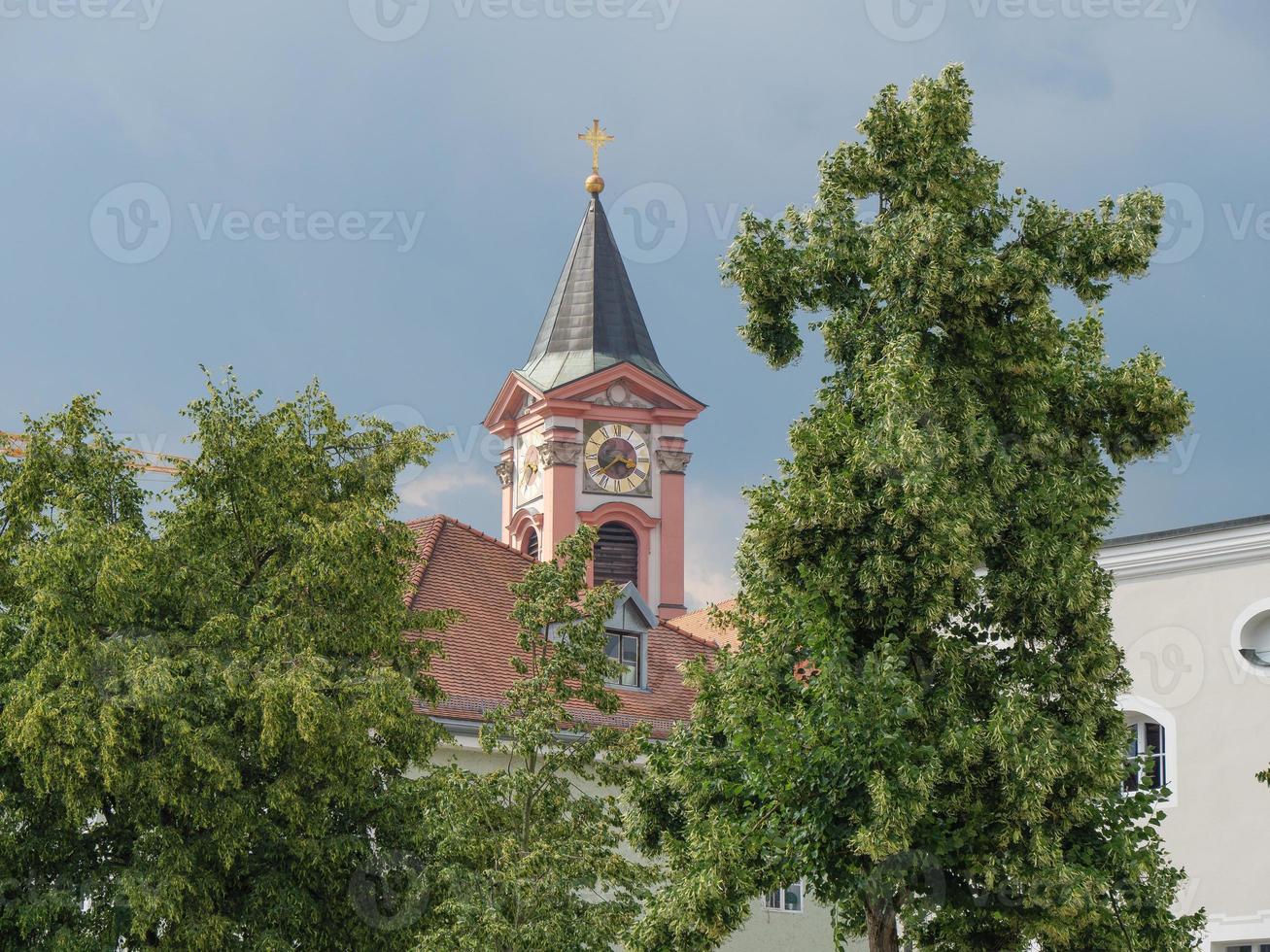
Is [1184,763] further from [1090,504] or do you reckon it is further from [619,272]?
[619,272]

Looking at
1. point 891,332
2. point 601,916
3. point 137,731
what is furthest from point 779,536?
point 137,731

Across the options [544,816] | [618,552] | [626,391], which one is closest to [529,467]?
[626,391]

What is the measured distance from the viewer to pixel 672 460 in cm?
6188

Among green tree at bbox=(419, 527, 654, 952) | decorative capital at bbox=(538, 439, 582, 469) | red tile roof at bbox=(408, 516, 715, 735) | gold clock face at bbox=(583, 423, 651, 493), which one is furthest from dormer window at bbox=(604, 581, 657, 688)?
gold clock face at bbox=(583, 423, 651, 493)

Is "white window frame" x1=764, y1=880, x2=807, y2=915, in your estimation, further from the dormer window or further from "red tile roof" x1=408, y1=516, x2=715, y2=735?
the dormer window

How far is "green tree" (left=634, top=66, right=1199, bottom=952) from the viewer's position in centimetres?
1479

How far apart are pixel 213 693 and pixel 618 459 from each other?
43.3 m

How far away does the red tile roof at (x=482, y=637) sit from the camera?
2614 cm

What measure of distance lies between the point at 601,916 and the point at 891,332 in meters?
6.46

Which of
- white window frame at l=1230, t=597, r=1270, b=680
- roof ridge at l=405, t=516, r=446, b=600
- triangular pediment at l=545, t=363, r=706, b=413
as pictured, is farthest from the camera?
triangular pediment at l=545, t=363, r=706, b=413

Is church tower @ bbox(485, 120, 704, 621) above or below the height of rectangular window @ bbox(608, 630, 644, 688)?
above

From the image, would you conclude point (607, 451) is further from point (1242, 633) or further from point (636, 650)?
point (1242, 633)

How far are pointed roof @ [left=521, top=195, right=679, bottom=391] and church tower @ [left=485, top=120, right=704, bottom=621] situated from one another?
0.05 m

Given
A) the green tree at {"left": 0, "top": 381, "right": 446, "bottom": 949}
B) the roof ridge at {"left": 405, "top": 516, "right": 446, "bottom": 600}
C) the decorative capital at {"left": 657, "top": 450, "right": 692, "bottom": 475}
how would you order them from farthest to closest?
the decorative capital at {"left": 657, "top": 450, "right": 692, "bottom": 475}
the roof ridge at {"left": 405, "top": 516, "right": 446, "bottom": 600}
the green tree at {"left": 0, "top": 381, "right": 446, "bottom": 949}
